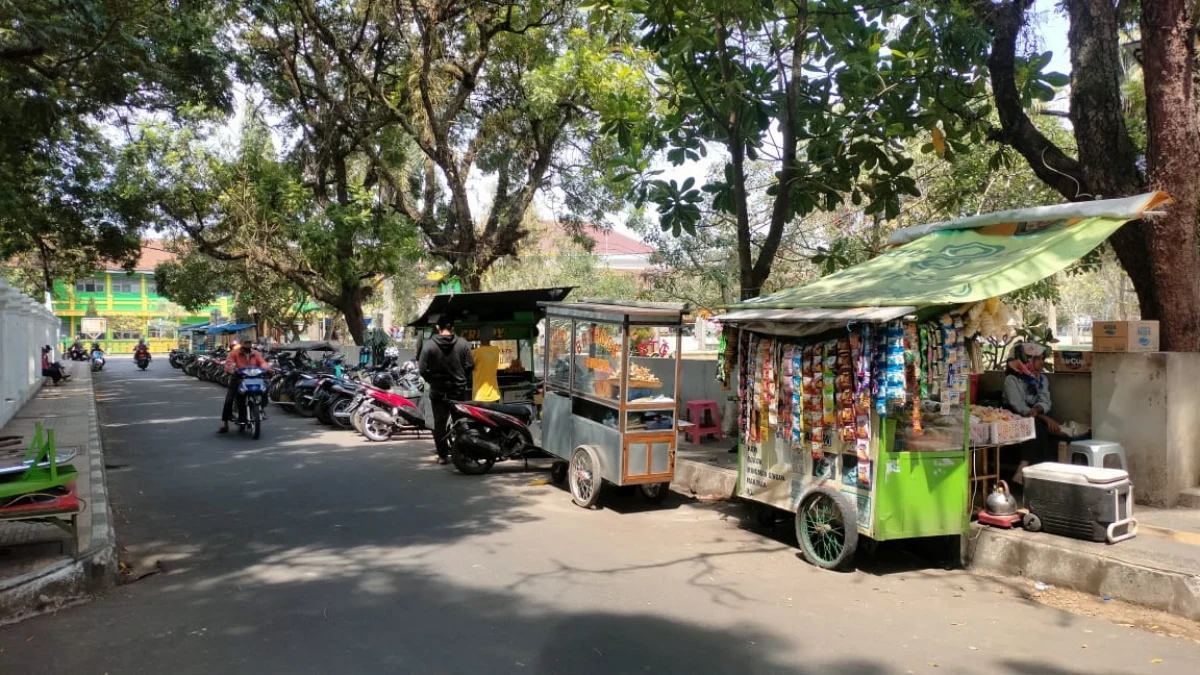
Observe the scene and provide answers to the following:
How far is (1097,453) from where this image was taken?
20.7 ft

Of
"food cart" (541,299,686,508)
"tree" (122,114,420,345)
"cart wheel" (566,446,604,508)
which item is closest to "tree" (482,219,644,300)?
"tree" (122,114,420,345)

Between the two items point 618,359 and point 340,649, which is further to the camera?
point 618,359

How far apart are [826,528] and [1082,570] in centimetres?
165

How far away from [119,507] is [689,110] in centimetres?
679

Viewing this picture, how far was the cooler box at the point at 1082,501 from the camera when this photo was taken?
5.43 meters

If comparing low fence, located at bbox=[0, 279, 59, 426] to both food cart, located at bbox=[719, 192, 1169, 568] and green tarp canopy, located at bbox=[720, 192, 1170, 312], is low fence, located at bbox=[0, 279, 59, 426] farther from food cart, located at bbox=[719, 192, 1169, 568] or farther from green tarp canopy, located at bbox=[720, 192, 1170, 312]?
green tarp canopy, located at bbox=[720, 192, 1170, 312]

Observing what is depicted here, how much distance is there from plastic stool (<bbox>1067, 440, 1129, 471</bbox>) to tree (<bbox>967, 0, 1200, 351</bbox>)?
4.27ft

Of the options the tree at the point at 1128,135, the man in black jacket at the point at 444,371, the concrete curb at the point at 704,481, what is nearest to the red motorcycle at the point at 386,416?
the man in black jacket at the point at 444,371

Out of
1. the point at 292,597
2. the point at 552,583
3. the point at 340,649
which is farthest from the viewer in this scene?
the point at 552,583

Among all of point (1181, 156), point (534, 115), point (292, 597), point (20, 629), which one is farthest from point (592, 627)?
point (534, 115)

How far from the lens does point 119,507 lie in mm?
7332

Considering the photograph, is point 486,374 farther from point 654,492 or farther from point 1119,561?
point 1119,561

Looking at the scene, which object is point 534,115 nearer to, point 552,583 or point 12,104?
point 12,104

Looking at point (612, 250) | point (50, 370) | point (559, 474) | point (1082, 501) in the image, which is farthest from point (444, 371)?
point (612, 250)
